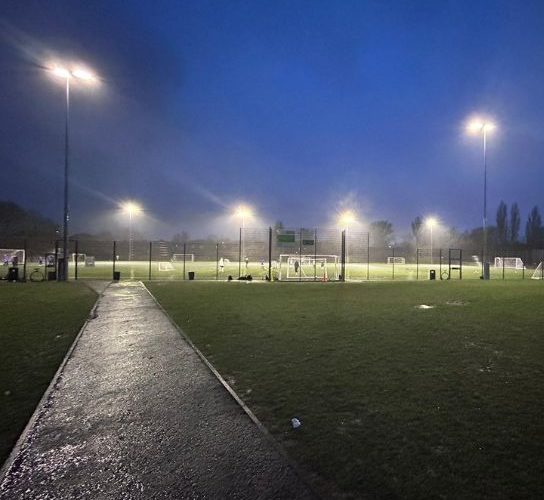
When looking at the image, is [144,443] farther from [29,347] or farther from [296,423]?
[29,347]

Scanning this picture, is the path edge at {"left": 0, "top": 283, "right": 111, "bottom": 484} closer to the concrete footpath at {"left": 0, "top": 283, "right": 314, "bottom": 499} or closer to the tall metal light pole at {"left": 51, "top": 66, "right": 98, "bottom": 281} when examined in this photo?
the concrete footpath at {"left": 0, "top": 283, "right": 314, "bottom": 499}

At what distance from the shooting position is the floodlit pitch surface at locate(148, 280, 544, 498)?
305 cm

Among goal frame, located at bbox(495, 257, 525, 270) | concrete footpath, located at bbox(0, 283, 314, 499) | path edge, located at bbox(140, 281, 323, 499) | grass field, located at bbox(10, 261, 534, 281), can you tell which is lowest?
concrete footpath, located at bbox(0, 283, 314, 499)

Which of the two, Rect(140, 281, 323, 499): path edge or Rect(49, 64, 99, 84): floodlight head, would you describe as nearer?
Rect(140, 281, 323, 499): path edge

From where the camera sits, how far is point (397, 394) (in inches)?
188

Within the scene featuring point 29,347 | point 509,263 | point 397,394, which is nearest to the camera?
point 397,394

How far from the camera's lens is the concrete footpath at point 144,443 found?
2891 millimetres

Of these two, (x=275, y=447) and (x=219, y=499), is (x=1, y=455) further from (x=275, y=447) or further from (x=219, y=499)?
(x=275, y=447)

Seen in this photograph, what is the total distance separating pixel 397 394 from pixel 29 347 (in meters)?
6.46

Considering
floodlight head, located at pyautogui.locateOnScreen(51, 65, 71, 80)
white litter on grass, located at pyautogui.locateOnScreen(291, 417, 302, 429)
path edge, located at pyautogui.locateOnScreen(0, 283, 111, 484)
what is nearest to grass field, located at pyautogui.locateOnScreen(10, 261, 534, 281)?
floodlight head, located at pyautogui.locateOnScreen(51, 65, 71, 80)

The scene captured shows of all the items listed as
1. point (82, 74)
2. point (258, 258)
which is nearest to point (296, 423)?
point (82, 74)

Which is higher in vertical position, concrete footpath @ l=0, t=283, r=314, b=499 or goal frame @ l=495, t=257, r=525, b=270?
goal frame @ l=495, t=257, r=525, b=270

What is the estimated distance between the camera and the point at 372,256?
6700 centimetres

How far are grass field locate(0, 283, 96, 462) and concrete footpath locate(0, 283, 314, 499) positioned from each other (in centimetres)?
22
